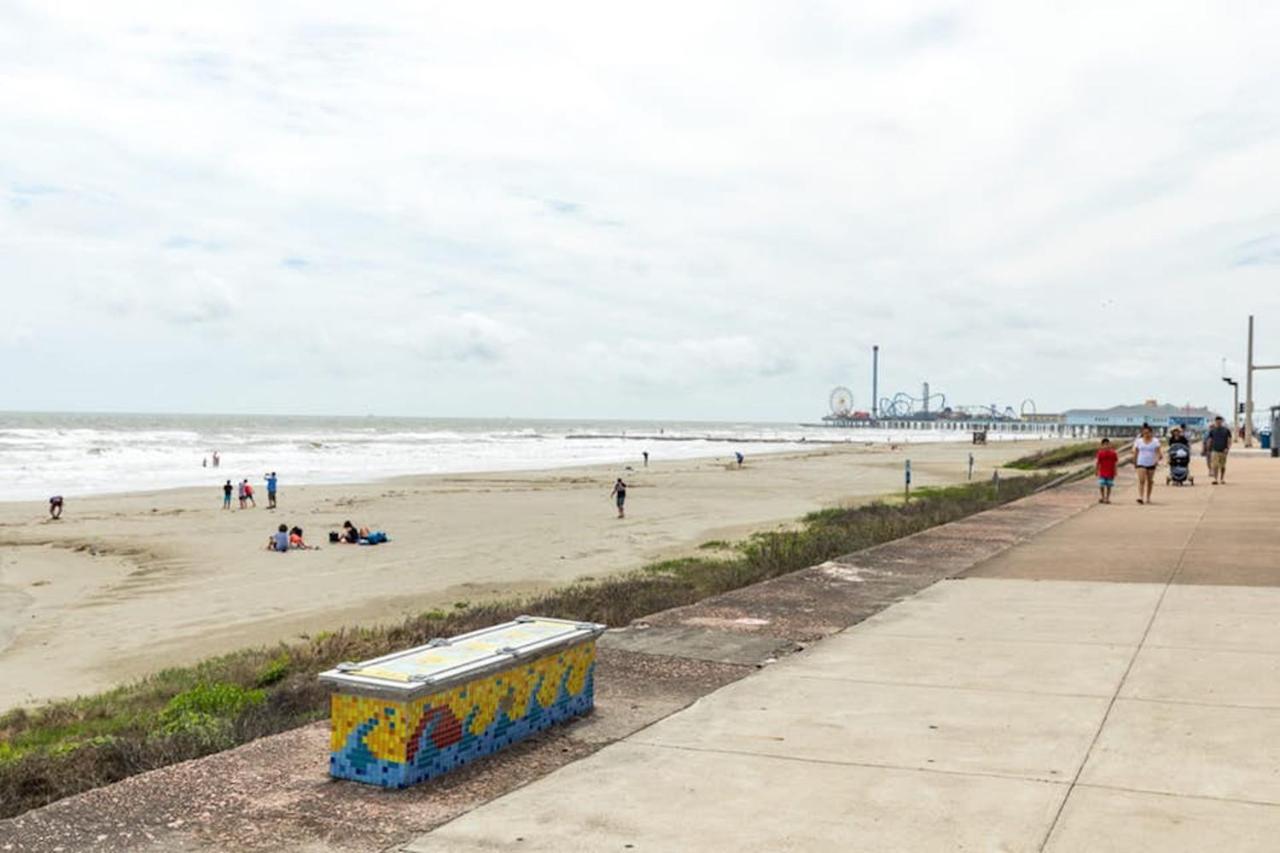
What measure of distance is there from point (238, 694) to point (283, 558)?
14.8 meters

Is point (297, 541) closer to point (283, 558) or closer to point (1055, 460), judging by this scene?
point (283, 558)

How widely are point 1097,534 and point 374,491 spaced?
31.9 m

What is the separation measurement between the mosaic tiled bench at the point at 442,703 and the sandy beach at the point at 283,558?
8.09m

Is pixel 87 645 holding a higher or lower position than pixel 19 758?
lower

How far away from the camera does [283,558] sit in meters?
22.6

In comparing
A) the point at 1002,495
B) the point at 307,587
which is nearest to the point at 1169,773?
the point at 307,587

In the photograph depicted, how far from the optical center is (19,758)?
6668mm

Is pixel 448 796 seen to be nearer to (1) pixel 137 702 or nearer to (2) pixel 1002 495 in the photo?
(1) pixel 137 702

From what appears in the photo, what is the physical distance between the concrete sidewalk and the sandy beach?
345 inches

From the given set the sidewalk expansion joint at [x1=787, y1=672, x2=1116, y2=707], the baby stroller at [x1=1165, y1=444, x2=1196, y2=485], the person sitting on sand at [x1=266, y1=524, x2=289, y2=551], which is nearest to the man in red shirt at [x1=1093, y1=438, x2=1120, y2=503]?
the baby stroller at [x1=1165, y1=444, x2=1196, y2=485]

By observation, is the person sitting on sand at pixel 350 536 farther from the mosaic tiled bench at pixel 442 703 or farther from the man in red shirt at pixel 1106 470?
the mosaic tiled bench at pixel 442 703

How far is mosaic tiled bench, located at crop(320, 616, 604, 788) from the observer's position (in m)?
4.77

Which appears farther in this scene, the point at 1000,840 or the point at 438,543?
the point at 438,543

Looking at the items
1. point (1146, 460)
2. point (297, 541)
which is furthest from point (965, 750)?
point (297, 541)
